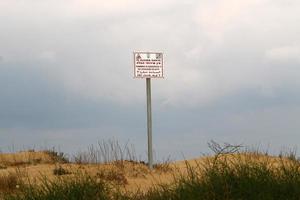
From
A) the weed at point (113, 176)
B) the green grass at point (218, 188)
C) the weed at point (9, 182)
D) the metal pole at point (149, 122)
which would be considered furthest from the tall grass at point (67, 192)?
the metal pole at point (149, 122)

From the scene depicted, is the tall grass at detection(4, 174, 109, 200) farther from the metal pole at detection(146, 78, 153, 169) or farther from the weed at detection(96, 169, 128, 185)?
the metal pole at detection(146, 78, 153, 169)

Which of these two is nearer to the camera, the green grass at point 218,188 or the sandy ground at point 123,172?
the green grass at point 218,188

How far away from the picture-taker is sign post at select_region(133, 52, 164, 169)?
1570cm

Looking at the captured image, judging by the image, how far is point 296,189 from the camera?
842 centimetres

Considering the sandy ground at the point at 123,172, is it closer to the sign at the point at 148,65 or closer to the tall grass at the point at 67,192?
the sign at the point at 148,65

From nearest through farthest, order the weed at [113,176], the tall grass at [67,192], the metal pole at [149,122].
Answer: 1. the tall grass at [67,192]
2. the weed at [113,176]
3. the metal pole at [149,122]

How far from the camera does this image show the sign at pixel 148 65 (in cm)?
1568

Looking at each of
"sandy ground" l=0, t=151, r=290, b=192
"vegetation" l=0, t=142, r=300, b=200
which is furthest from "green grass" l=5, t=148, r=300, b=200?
"sandy ground" l=0, t=151, r=290, b=192

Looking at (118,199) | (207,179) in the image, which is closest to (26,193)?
(118,199)

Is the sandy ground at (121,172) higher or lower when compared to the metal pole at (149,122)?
lower

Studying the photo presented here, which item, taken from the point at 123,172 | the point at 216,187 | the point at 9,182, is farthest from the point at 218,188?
the point at 123,172

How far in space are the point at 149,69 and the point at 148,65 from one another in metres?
0.12

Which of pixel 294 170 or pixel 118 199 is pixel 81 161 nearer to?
pixel 118 199

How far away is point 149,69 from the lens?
51.9 ft
